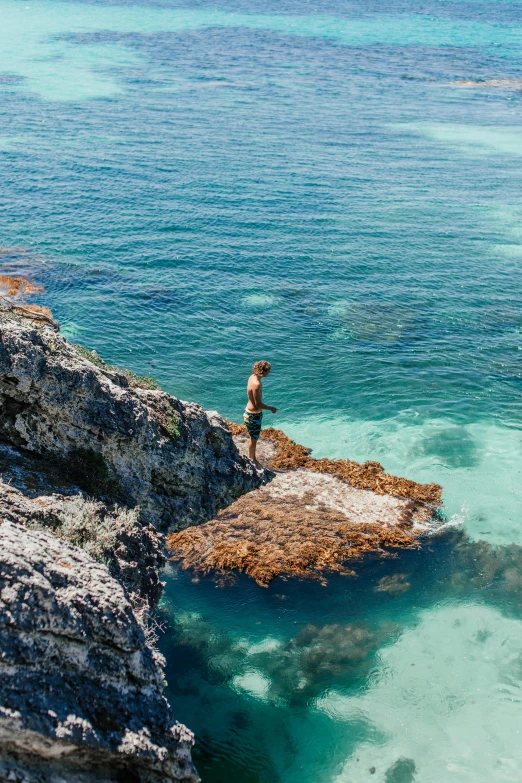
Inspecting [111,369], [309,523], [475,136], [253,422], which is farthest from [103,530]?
[475,136]

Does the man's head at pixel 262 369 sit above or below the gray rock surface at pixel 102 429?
above

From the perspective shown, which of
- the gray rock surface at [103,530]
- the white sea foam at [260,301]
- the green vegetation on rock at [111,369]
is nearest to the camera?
the gray rock surface at [103,530]

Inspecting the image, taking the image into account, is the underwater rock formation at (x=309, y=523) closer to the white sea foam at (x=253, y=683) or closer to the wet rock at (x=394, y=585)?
the wet rock at (x=394, y=585)

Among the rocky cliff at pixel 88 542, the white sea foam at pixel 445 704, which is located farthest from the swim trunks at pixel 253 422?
the white sea foam at pixel 445 704

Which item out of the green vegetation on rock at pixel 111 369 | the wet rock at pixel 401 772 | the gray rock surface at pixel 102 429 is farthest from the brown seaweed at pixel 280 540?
the wet rock at pixel 401 772

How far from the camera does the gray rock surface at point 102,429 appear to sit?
Result: 15.2 meters

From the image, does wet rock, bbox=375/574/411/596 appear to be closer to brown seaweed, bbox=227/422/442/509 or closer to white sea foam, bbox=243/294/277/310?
brown seaweed, bbox=227/422/442/509

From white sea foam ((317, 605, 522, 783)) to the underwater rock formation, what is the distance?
3382 millimetres

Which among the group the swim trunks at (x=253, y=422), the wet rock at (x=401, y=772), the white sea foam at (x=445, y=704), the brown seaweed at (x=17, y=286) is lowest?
the wet rock at (x=401, y=772)

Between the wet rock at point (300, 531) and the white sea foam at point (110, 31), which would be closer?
the wet rock at point (300, 531)

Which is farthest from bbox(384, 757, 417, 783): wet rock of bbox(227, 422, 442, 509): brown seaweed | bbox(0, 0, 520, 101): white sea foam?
bbox(0, 0, 520, 101): white sea foam

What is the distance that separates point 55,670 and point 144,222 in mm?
42978

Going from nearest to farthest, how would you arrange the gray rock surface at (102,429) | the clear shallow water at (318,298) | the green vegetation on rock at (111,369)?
the gray rock surface at (102,429) < the clear shallow water at (318,298) < the green vegetation on rock at (111,369)

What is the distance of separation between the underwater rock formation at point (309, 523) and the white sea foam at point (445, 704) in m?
3.38
